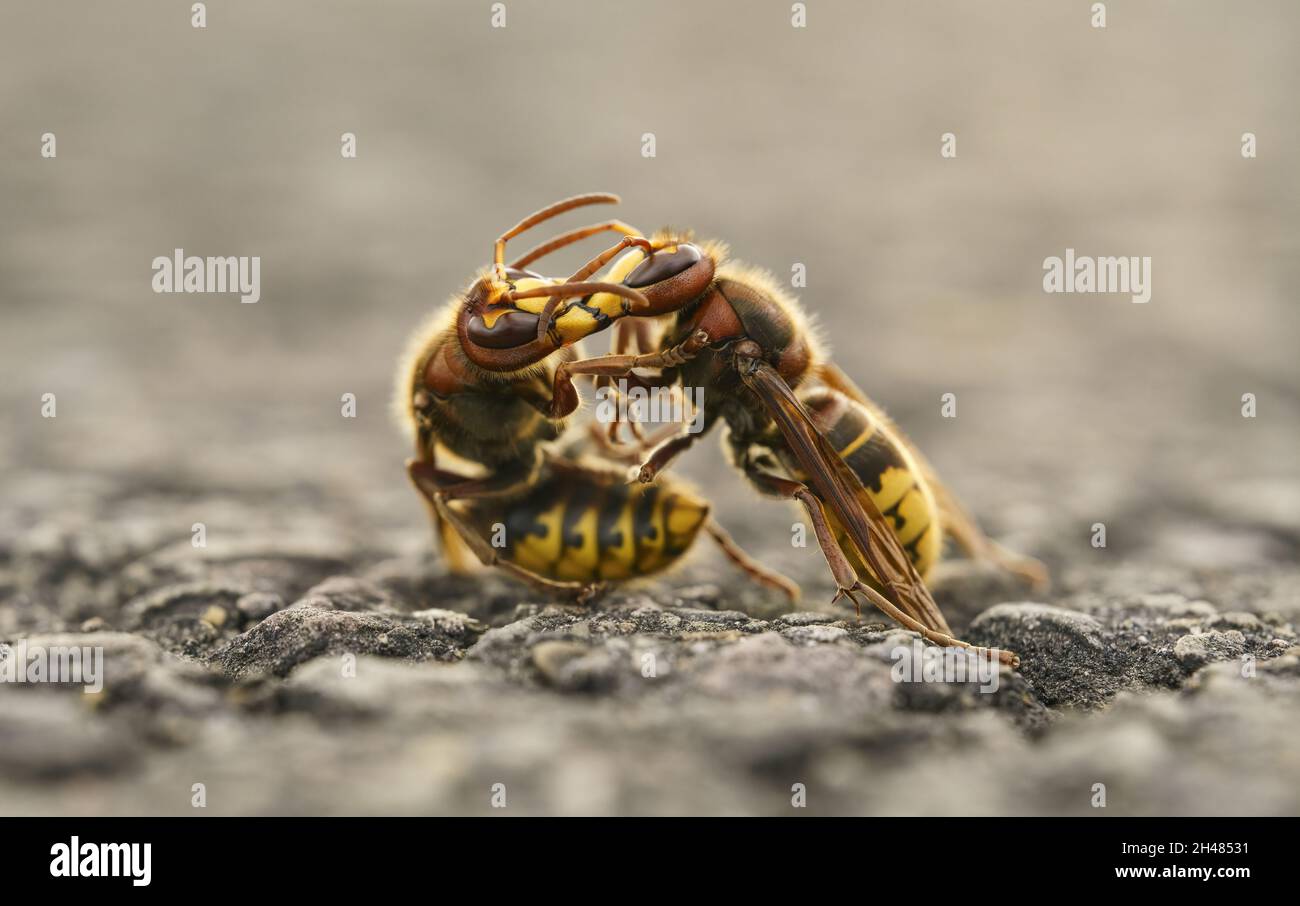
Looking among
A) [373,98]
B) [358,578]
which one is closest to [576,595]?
[358,578]

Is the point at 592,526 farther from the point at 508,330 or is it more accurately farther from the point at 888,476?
the point at 888,476

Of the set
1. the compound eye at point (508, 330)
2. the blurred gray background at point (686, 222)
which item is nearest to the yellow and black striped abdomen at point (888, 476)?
the blurred gray background at point (686, 222)

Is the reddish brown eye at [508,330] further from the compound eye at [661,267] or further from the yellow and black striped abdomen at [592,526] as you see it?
the yellow and black striped abdomen at [592,526]

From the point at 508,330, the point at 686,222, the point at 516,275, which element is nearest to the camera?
the point at 508,330

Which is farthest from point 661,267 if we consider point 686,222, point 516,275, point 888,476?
point 686,222

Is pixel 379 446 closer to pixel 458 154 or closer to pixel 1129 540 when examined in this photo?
pixel 1129 540

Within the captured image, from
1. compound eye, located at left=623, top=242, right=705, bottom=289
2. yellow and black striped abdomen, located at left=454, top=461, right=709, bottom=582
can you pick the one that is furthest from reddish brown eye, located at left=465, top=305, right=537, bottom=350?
yellow and black striped abdomen, located at left=454, top=461, right=709, bottom=582
